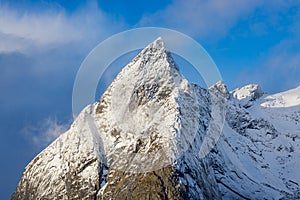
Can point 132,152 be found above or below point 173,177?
above

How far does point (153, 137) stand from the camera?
199 metres

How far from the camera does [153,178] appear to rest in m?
189

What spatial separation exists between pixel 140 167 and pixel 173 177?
1505cm

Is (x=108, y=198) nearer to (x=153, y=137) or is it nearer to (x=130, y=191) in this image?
(x=130, y=191)

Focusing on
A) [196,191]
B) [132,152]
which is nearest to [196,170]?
[196,191]

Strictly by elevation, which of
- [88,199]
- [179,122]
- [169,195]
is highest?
[179,122]

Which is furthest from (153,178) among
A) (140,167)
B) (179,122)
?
(179,122)

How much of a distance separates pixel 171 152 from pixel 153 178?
1003 centimetres

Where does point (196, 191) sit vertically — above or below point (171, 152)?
below

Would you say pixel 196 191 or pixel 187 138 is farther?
pixel 187 138

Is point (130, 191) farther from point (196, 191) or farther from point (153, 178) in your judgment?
point (196, 191)

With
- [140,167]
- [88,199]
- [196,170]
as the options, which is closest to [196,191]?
[196,170]

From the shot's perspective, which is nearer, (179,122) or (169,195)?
(169,195)

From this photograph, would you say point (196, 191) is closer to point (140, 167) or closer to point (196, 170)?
point (196, 170)
